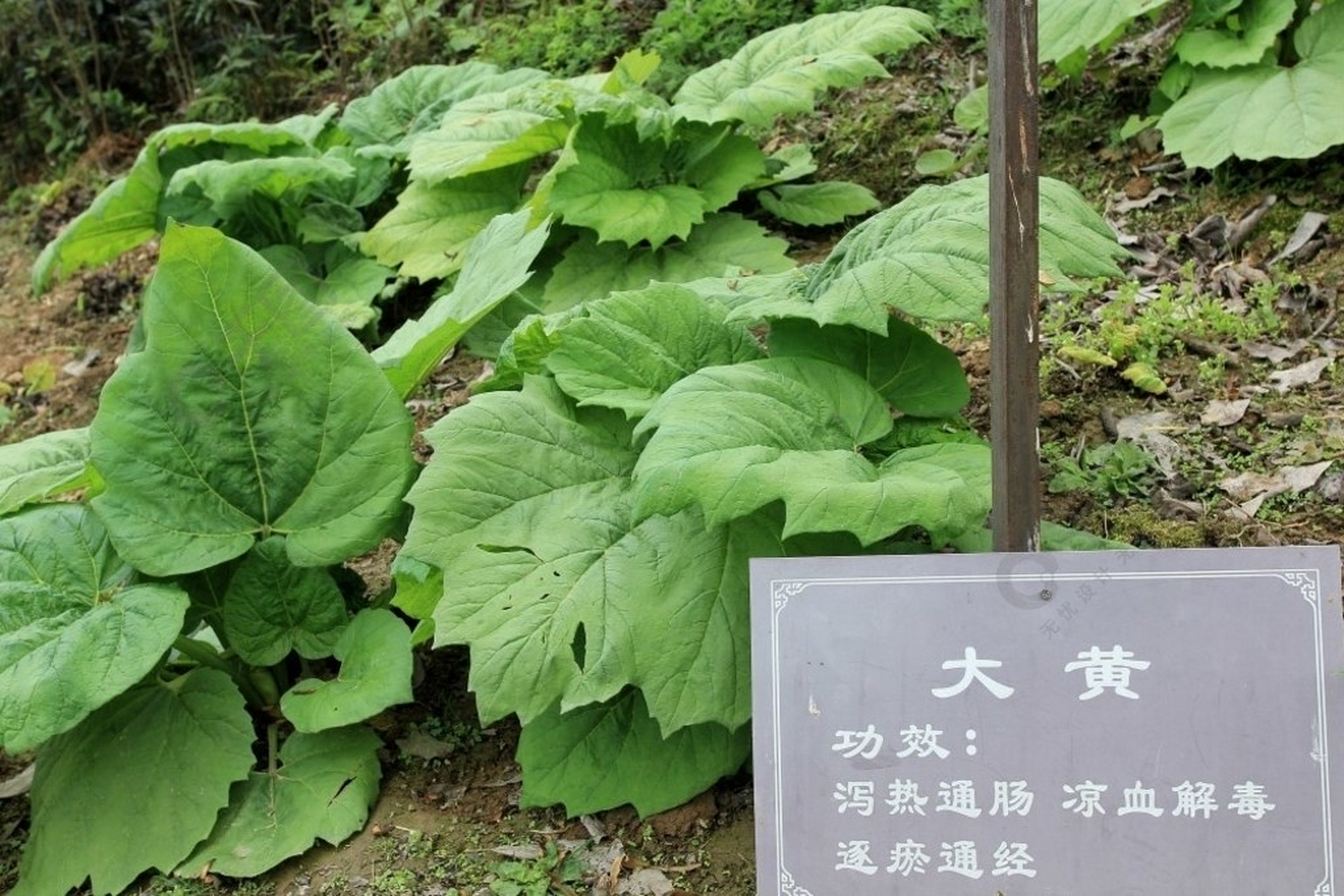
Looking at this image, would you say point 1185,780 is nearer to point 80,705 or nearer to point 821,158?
point 80,705

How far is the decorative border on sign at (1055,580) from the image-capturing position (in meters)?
1.96

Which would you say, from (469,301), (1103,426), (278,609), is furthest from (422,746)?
(1103,426)

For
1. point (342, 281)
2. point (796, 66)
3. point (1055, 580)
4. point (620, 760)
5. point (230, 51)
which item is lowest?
point (620, 760)

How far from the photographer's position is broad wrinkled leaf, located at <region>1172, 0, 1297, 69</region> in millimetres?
3930

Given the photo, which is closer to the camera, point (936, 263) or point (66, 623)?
point (936, 263)

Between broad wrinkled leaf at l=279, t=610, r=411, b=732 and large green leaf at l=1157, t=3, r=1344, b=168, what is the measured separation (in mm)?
2755

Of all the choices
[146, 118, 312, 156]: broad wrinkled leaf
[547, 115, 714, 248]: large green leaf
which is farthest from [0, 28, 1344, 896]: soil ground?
[146, 118, 312, 156]: broad wrinkled leaf

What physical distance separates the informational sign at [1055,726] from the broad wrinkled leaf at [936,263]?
677 millimetres

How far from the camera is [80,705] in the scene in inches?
102

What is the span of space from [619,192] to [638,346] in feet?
4.98

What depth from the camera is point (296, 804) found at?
9.43 ft

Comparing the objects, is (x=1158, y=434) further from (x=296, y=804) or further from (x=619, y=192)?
(x=296, y=804)

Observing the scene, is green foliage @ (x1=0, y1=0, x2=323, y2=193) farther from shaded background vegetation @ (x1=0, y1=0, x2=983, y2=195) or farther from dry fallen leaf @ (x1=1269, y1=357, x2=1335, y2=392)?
dry fallen leaf @ (x1=1269, y1=357, x2=1335, y2=392)

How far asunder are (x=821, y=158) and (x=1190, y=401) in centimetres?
200
